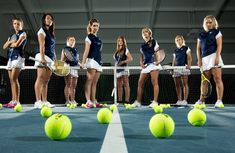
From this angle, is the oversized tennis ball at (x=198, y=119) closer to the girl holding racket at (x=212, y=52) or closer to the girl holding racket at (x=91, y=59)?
the girl holding racket at (x=212, y=52)

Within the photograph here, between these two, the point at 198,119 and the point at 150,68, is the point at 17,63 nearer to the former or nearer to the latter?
the point at 150,68

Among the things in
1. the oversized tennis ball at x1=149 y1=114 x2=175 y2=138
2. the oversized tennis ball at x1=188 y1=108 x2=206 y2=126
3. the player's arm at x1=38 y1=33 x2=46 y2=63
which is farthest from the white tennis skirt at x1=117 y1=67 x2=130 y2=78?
the oversized tennis ball at x1=149 y1=114 x2=175 y2=138

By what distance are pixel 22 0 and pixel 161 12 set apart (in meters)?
5.82

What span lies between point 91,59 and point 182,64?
2.53m

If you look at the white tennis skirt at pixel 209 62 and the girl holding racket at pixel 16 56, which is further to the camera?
the girl holding racket at pixel 16 56

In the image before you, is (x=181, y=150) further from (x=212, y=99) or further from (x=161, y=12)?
(x=161, y=12)

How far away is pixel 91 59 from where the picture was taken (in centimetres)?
543

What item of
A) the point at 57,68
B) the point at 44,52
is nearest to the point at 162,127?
the point at 44,52

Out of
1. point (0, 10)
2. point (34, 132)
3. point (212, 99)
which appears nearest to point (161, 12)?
point (212, 99)

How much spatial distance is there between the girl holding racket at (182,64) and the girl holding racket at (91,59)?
202 cm

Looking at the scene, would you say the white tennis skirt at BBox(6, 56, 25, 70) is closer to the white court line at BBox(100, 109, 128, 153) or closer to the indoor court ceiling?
the white court line at BBox(100, 109, 128, 153)

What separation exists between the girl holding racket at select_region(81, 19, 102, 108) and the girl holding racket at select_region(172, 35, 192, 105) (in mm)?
2020

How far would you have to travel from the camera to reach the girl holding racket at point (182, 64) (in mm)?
6531

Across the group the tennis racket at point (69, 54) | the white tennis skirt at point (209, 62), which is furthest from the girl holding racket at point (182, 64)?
the tennis racket at point (69, 54)
